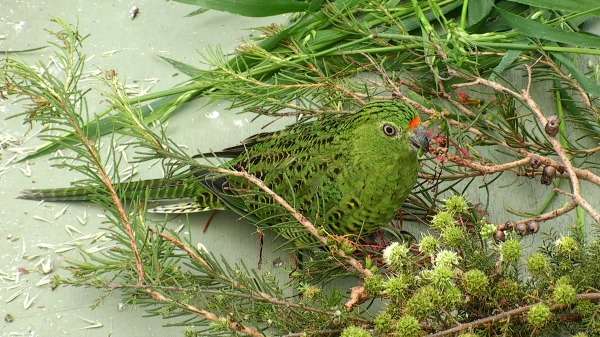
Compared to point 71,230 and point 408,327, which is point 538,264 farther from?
point 71,230

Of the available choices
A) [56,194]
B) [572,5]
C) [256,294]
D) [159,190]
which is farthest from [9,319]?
[572,5]

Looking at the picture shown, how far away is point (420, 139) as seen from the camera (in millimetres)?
1276

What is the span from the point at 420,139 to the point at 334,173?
6.8 inches

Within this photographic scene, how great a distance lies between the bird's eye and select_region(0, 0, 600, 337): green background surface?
373 millimetres

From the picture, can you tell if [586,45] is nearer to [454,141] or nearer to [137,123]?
[454,141]

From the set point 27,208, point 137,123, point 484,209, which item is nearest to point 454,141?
point 484,209

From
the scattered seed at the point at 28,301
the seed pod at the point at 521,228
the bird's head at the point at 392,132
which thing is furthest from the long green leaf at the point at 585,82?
the scattered seed at the point at 28,301

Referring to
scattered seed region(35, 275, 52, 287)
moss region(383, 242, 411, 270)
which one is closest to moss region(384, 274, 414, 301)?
moss region(383, 242, 411, 270)

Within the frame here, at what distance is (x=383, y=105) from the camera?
52.4 inches

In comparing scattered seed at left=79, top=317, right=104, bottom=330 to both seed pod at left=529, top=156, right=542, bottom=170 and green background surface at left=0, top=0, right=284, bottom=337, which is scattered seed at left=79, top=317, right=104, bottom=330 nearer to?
green background surface at left=0, top=0, right=284, bottom=337

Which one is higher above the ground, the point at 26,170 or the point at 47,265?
the point at 26,170

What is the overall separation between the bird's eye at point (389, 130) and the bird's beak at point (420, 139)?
0.03 meters

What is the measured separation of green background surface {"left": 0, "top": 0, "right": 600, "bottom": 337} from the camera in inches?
59.9

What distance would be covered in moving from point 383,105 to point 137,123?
0.41 metres
